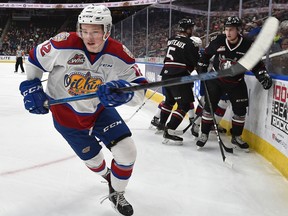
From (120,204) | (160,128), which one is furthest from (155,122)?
(120,204)

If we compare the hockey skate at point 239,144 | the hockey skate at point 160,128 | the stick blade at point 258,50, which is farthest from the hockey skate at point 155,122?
the stick blade at point 258,50

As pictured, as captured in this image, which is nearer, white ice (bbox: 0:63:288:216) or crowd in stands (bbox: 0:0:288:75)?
white ice (bbox: 0:63:288:216)

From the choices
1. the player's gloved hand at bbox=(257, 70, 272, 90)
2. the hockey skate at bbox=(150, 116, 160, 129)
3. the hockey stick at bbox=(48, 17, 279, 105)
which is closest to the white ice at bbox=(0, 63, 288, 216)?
the hockey skate at bbox=(150, 116, 160, 129)

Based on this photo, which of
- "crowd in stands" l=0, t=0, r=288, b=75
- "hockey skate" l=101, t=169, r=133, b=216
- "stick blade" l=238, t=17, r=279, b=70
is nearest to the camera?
"stick blade" l=238, t=17, r=279, b=70

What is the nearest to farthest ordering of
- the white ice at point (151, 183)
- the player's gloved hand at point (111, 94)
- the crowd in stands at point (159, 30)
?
the player's gloved hand at point (111, 94) → the white ice at point (151, 183) → the crowd in stands at point (159, 30)

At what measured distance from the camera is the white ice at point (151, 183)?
194cm

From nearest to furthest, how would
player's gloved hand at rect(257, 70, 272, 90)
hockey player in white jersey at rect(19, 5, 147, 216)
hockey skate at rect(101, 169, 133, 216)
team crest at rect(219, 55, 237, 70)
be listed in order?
hockey player in white jersey at rect(19, 5, 147, 216), hockey skate at rect(101, 169, 133, 216), player's gloved hand at rect(257, 70, 272, 90), team crest at rect(219, 55, 237, 70)

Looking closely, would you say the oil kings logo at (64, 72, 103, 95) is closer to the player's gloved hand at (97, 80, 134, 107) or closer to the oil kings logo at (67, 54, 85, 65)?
the oil kings logo at (67, 54, 85, 65)

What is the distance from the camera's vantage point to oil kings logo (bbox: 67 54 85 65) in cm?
171

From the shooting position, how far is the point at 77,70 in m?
1.73

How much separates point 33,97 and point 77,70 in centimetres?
25

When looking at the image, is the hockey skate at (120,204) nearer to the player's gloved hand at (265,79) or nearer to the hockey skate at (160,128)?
the player's gloved hand at (265,79)

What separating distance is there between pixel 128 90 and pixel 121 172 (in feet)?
1.72

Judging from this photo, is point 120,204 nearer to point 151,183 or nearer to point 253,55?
point 151,183
